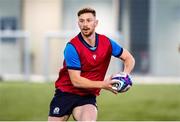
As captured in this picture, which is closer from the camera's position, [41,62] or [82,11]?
[82,11]

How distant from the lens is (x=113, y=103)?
18.1 metres

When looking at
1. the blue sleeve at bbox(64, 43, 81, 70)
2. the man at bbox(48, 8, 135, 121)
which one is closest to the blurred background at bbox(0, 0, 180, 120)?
the man at bbox(48, 8, 135, 121)

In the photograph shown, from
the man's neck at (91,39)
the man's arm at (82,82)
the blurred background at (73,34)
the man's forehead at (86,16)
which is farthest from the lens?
the blurred background at (73,34)

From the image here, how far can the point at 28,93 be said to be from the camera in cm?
1966

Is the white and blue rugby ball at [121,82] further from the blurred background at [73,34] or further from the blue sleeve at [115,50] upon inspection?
the blurred background at [73,34]

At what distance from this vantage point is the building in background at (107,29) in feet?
80.3

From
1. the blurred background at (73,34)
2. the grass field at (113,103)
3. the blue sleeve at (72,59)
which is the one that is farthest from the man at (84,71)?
the blurred background at (73,34)

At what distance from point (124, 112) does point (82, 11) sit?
32.0ft

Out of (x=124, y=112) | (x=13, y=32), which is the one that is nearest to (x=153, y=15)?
(x=13, y=32)

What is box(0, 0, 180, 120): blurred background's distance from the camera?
24.3 metres

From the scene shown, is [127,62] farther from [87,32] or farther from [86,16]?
[86,16]

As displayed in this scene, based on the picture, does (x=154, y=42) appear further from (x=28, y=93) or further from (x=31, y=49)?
(x=28, y=93)

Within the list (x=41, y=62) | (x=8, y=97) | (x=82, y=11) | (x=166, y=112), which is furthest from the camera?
(x=41, y=62)

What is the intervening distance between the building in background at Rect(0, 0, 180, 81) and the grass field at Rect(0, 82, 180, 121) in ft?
10.5
